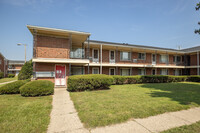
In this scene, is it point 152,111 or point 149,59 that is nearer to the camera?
point 152,111

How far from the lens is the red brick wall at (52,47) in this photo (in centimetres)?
1168

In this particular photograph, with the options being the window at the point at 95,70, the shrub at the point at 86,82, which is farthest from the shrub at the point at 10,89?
the window at the point at 95,70

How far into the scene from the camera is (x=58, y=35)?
40.0ft

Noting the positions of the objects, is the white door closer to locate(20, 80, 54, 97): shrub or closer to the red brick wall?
the red brick wall

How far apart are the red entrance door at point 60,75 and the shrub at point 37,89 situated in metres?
3.56

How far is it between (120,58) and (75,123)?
1651cm

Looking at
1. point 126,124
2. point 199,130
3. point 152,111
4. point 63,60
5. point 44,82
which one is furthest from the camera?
point 63,60

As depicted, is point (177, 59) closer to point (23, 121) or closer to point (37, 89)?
point (37, 89)

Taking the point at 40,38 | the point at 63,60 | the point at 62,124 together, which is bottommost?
the point at 62,124

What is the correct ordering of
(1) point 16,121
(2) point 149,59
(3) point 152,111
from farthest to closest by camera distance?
(2) point 149,59 → (3) point 152,111 → (1) point 16,121

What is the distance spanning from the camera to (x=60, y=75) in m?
12.2

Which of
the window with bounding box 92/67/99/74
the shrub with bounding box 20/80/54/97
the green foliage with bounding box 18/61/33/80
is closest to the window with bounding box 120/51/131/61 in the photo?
the window with bounding box 92/67/99/74

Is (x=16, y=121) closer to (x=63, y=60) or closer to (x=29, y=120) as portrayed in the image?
(x=29, y=120)

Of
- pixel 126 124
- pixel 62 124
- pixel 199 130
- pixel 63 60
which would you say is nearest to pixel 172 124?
pixel 199 130
